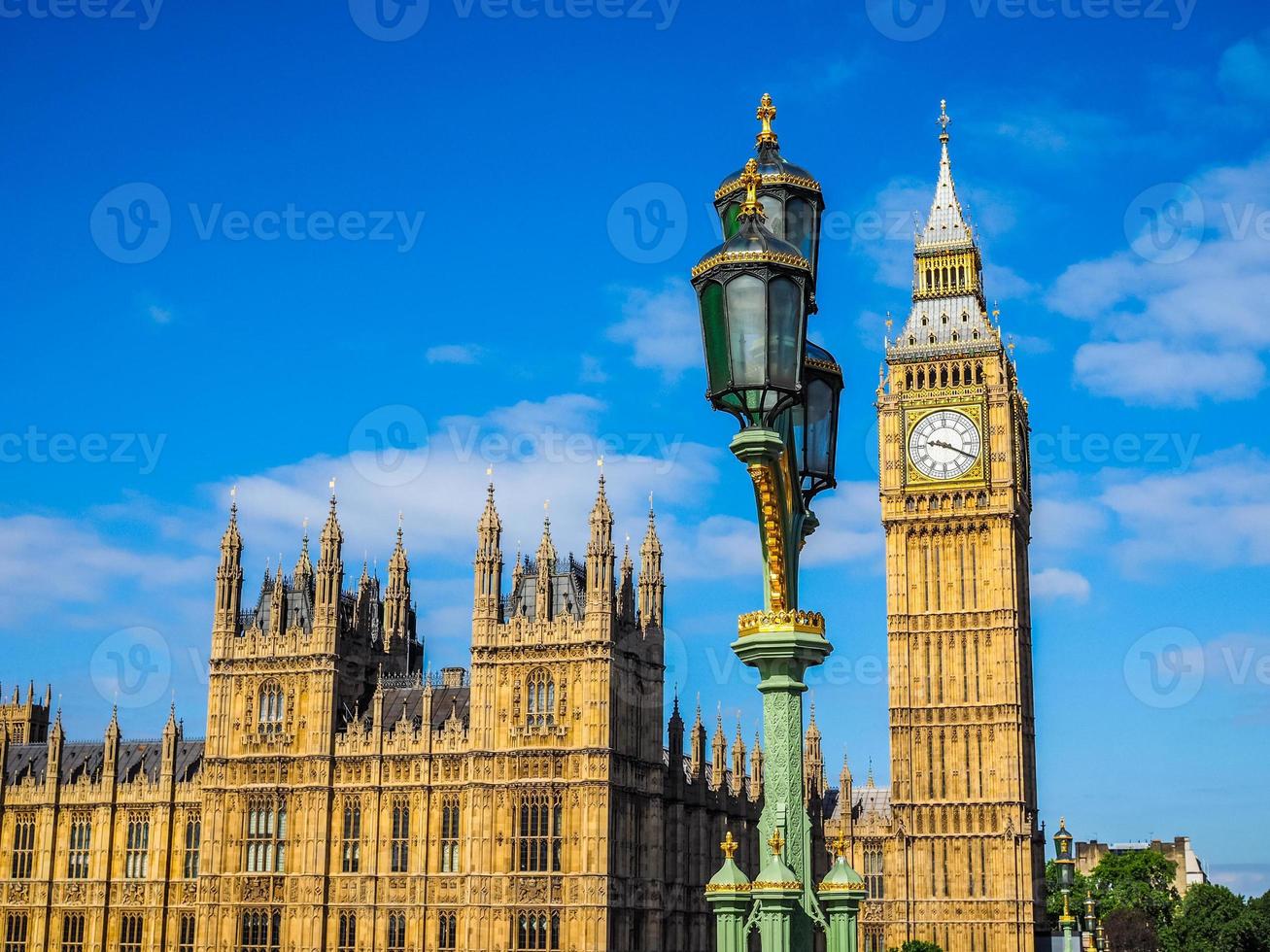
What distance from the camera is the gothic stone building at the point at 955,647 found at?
309 feet

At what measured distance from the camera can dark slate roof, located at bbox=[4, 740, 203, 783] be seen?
256 feet

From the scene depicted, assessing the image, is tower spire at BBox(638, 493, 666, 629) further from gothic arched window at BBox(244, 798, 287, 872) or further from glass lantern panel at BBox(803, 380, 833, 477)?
glass lantern panel at BBox(803, 380, 833, 477)

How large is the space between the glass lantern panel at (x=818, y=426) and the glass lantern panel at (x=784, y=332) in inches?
79.8

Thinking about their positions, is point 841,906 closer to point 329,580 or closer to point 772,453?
point 772,453

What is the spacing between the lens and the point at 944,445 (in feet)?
330

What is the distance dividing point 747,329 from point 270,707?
61.0m

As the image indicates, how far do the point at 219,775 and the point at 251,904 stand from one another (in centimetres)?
597

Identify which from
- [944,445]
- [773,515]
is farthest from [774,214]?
[944,445]

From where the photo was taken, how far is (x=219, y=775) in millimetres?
72500

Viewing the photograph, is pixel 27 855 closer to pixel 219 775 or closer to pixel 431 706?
pixel 219 775

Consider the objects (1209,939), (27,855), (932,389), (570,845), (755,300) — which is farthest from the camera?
(932,389)

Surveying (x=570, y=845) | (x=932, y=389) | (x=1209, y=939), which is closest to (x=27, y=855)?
(x=570, y=845)

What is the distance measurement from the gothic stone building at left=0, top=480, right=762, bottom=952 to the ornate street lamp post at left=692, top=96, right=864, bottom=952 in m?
52.3

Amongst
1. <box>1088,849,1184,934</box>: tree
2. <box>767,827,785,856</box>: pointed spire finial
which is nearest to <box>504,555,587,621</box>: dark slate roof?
<box>767,827,785,856</box>: pointed spire finial
